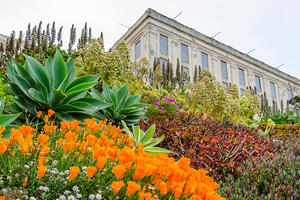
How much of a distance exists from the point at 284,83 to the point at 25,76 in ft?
109

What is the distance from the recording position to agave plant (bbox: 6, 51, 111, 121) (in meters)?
2.18

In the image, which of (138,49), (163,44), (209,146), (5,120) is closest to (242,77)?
(163,44)

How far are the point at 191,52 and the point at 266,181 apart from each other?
19014 mm

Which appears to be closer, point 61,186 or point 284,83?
point 61,186

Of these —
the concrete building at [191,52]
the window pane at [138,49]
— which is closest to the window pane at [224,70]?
the concrete building at [191,52]

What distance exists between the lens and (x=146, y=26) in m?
17.3

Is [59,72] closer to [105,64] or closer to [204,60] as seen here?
[105,64]

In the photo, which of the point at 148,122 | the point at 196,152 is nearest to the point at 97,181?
the point at 196,152

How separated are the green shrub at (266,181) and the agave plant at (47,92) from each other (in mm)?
1622

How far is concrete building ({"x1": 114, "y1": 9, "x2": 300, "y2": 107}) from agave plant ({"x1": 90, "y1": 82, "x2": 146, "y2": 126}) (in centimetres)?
1398

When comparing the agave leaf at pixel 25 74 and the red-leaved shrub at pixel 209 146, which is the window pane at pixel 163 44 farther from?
the agave leaf at pixel 25 74

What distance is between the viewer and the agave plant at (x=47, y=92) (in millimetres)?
2182

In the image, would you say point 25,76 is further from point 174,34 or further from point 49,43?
point 174,34

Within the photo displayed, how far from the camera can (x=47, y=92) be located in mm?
2229
